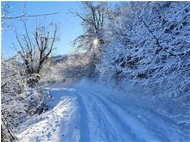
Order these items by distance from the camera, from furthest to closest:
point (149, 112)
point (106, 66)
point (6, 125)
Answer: point (106, 66) < point (149, 112) < point (6, 125)

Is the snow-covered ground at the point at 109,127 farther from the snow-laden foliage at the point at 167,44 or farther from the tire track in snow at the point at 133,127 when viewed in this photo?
the snow-laden foliage at the point at 167,44

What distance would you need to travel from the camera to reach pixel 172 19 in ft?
34.1

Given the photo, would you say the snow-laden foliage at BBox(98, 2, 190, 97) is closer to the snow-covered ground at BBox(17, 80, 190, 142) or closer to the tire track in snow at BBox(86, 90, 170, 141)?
the snow-covered ground at BBox(17, 80, 190, 142)

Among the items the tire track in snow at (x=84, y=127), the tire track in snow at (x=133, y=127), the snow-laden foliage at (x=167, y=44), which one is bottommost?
the tire track in snow at (x=84, y=127)

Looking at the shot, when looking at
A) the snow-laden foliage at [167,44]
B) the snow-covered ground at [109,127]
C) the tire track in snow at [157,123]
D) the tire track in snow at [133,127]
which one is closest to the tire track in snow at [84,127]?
the snow-covered ground at [109,127]

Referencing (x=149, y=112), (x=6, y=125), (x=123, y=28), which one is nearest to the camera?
(x=6, y=125)

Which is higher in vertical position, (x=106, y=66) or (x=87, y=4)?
(x=87, y=4)

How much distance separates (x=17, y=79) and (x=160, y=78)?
4732mm

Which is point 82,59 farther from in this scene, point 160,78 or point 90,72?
point 160,78

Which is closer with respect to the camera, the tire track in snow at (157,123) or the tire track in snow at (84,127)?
the tire track in snow at (157,123)

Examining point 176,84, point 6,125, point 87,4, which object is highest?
point 87,4

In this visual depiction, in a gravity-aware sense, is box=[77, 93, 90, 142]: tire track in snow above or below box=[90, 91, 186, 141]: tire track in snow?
below

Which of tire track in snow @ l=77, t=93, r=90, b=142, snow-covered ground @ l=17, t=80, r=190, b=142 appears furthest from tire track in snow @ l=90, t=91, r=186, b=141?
tire track in snow @ l=77, t=93, r=90, b=142

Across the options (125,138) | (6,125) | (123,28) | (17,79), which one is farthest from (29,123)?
(123,28)
